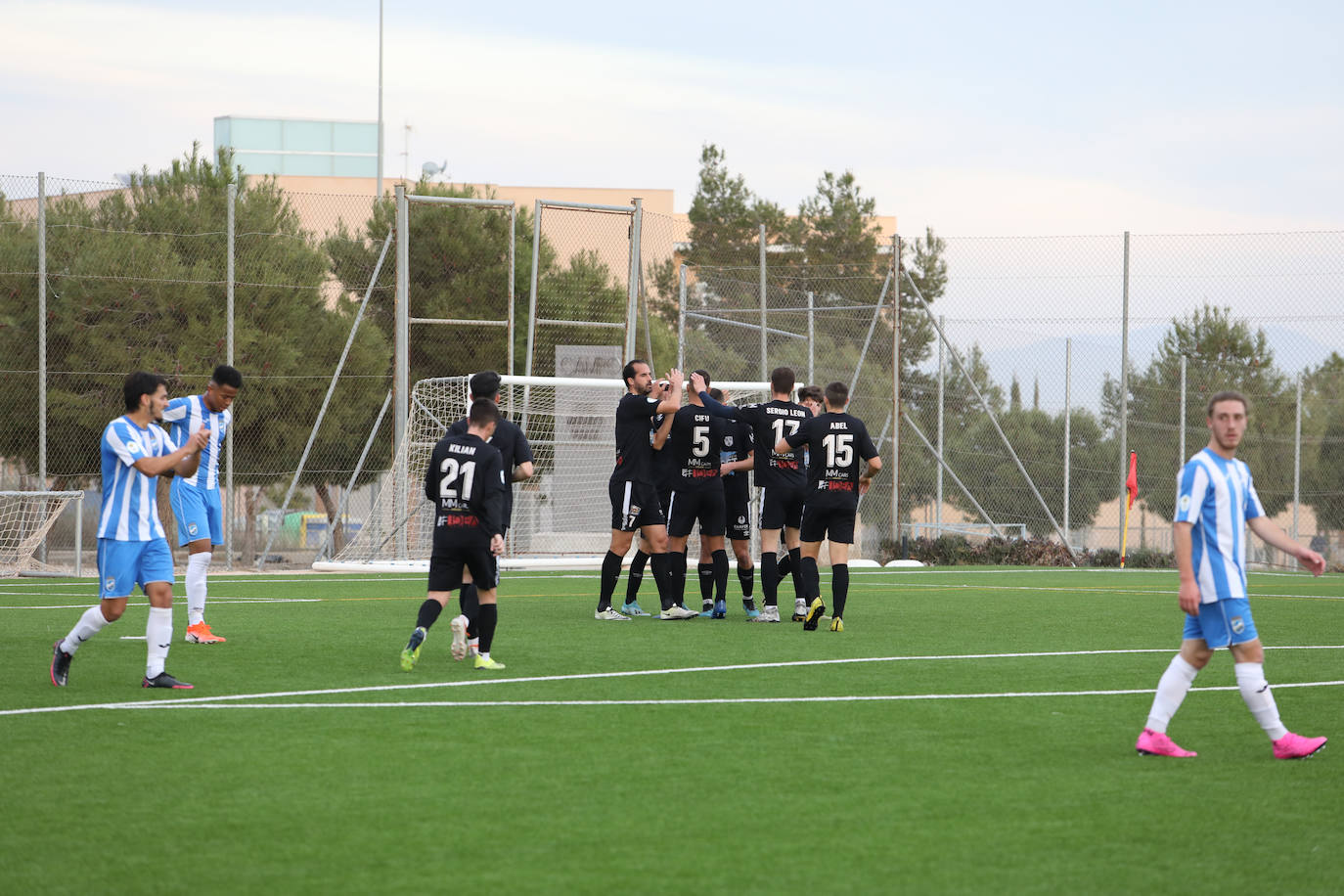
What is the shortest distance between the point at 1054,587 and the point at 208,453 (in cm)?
1049

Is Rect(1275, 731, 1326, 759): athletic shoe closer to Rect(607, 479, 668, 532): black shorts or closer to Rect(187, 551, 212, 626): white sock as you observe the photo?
Rect(607, 479, 668, 532): black shorts

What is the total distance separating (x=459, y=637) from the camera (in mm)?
8758

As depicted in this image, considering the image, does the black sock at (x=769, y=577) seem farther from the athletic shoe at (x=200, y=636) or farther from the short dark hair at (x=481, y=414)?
the athletic shoe at (x=200, y=636)

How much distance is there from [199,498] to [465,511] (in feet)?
10.2

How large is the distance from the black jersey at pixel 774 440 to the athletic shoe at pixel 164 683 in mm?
5400

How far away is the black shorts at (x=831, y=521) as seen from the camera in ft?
36.3

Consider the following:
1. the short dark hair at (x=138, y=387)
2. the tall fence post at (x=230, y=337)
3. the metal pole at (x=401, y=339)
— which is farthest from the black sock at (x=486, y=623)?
the metal pole at (x=401, y=339)

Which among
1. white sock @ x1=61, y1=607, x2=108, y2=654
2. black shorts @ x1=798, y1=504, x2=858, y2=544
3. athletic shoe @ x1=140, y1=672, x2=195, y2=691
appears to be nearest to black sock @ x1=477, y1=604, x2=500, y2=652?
athletic shoe @ x1=140, y1=672, x2=195, y2=691

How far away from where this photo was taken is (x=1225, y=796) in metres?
5.33

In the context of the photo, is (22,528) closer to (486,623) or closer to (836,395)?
(486,623)

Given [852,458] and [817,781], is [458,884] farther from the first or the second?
[852,458]

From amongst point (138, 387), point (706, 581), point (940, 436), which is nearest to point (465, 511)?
point (138, 387)

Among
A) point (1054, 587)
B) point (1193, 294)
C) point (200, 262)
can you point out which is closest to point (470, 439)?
point (1054, 587)

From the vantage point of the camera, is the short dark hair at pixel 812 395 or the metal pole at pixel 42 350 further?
the metal pole at pixel 42 350
